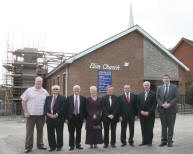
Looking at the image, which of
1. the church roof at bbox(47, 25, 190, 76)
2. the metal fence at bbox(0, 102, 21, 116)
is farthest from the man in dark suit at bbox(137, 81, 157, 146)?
the metal fence at bbox(0, 102, 21, 116)

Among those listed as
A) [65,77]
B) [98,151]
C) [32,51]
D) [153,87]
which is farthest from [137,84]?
[98,151]

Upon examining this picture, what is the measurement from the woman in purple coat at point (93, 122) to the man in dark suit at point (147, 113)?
4.52 ft

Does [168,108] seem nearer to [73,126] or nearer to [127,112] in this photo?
[127,112]

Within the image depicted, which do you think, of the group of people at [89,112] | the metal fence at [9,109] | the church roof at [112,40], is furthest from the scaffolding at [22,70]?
the group of people at [89,112]

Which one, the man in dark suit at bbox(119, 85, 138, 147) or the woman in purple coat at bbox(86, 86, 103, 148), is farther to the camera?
the man in dark suit at bbox(119, 85, 138, 147)

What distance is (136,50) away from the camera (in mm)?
19531

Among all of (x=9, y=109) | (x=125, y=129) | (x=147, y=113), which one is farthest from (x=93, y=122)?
(x=9, y=109)

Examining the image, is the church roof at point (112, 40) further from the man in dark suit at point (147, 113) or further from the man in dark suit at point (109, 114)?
the man in dark suit at point (147, 113)

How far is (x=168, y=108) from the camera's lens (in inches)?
274

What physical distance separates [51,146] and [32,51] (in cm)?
1912

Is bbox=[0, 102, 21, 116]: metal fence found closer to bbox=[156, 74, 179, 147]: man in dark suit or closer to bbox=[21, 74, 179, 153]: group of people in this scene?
bbox=[21, 74, 179, 153]: group of people

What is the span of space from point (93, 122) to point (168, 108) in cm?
226

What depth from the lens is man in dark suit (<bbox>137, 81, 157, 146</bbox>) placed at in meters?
7.16

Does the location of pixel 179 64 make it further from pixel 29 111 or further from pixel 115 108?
pixel 29 111
